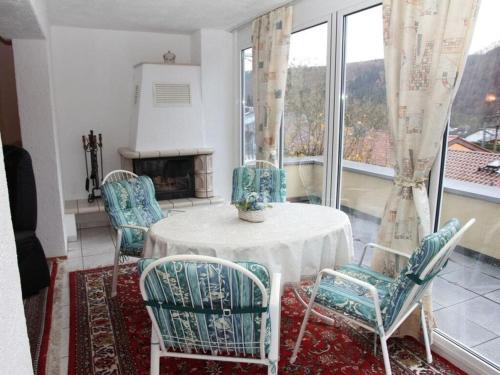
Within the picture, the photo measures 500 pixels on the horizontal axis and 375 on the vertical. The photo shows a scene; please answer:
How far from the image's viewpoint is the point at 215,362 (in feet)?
7.50

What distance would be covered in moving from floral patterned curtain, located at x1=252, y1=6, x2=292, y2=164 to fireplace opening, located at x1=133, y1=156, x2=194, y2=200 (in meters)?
1.31

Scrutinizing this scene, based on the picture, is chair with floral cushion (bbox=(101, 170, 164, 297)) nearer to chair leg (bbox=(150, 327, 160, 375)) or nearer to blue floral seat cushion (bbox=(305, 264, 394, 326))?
chair leg (bbox=(150, 327, 160, 375))

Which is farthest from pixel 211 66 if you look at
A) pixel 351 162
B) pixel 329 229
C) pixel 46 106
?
pixel 329 229

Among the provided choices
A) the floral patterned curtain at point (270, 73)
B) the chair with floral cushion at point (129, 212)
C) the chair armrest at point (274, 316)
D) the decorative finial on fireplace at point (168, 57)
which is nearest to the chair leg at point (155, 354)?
the chair armrest at point (274, 316)

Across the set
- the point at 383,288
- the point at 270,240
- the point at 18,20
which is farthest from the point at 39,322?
the point at 383,288

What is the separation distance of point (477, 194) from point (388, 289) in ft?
2.55

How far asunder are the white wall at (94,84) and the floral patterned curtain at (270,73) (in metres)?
1.57

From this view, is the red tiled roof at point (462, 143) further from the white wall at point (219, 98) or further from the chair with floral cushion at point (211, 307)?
the white wall at point (219, 98)

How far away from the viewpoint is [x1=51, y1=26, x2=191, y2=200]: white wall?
15.3 ft

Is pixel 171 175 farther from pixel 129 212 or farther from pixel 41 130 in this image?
pixel 129 212

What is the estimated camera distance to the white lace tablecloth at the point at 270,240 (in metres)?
2.12

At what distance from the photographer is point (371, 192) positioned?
Answer: 10.9 ft

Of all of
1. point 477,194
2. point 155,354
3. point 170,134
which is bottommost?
point 155,354

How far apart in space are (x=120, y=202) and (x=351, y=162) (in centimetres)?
192
